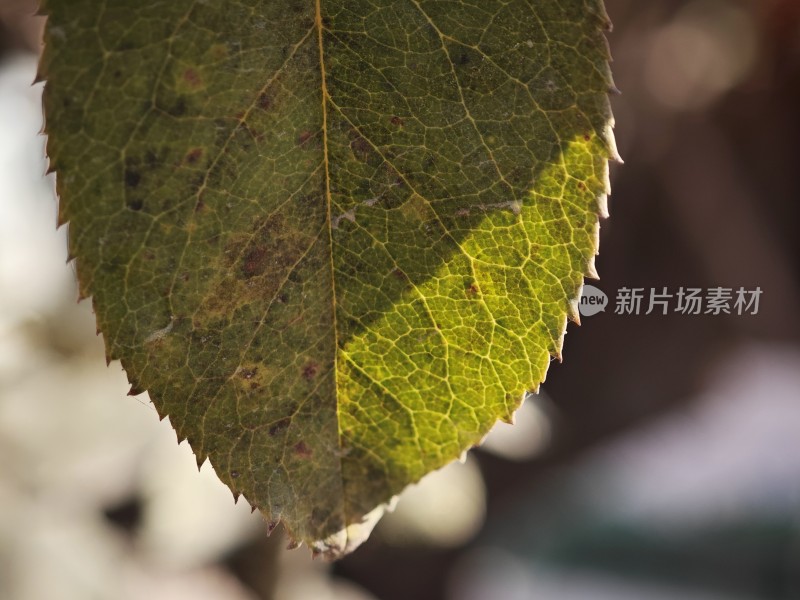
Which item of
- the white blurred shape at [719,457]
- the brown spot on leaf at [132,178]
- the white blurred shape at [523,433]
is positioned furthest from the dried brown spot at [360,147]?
the white blurred shape at [719,457]

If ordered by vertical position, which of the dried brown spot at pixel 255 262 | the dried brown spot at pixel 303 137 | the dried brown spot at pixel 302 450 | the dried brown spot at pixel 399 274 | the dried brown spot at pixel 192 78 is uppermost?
the dried brown spot at pixel 192 78

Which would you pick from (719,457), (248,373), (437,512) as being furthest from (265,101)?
(719,457)

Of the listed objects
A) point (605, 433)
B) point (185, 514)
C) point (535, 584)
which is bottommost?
point (535, 584)

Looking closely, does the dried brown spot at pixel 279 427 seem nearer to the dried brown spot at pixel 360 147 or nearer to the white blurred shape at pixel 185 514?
the dried brown spot at pixel 360 147

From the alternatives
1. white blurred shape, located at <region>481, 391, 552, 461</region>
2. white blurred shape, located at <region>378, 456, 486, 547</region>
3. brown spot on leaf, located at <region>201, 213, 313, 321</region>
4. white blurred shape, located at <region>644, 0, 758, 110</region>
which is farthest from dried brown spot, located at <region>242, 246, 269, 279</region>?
white blurred shape, located at <region>644, 0, 758, 110</region>

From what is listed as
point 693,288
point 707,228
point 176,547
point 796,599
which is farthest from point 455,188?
point 796,599

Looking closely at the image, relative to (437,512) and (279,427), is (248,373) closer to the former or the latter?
(279,427)

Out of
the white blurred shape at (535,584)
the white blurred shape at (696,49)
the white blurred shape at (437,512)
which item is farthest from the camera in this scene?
the white blurred shape at (535,584)

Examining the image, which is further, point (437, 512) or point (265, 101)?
point (437, 512)
